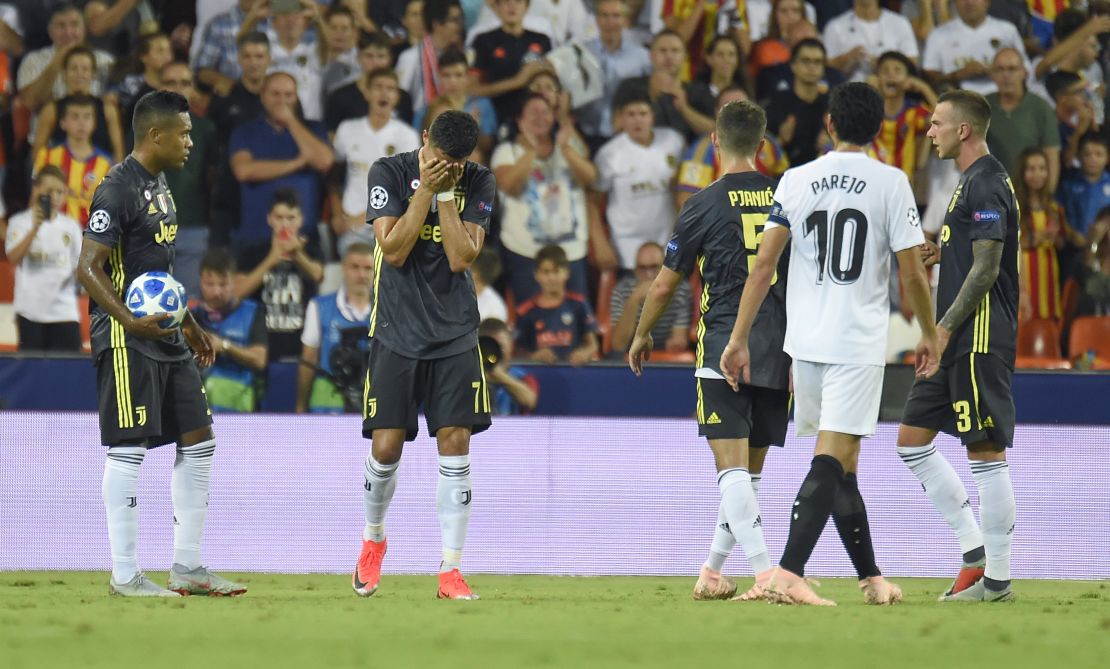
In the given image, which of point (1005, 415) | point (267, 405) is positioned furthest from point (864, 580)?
point (267, 405)

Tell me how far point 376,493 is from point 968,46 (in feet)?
28.1

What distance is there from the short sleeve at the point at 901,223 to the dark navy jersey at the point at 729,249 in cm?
82

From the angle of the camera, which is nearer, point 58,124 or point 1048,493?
point 1048,493

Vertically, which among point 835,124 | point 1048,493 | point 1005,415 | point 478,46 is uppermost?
Answer: point 478,46

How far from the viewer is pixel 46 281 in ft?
38.9

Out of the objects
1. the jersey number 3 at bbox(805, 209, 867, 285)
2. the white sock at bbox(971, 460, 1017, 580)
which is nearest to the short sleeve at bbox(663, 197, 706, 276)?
the jersey number 3 at bbox(805, 209, 867, 285)

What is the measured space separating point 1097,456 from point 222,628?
6.18m

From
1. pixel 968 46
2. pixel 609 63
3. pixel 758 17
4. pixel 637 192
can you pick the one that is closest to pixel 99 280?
pixel 637 192

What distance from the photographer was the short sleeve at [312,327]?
455 inches

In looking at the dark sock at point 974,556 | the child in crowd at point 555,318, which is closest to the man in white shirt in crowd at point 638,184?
the child in crowd at point 555,318

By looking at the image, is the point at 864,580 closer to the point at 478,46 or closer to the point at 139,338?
the point at 139,338

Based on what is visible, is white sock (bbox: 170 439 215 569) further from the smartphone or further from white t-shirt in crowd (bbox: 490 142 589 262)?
the smartphone

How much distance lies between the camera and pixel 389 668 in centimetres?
446

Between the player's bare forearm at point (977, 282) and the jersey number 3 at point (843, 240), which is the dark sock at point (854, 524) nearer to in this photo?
the jersey number 3 at point (843, 240)
